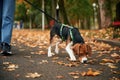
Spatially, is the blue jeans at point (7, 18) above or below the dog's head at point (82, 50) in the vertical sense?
above

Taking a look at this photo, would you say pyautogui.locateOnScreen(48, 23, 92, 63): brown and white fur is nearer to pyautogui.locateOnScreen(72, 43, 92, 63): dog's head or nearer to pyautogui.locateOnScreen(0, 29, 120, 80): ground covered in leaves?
pyautogui.locateOnScreen(72, 43, 92, 63): dog's head

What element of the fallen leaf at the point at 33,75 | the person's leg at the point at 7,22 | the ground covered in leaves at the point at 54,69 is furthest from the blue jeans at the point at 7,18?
the fallen leaf at the point at 33,75

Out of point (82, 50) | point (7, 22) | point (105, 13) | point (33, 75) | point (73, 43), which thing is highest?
point (105, 13)

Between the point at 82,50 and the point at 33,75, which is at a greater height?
the point at 82,50

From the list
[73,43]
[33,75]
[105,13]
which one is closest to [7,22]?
[73,43]

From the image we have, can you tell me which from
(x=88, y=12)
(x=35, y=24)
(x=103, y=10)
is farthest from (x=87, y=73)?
(x=35, y=24)

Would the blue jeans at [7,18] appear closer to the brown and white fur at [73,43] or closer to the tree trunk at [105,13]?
the brown and white fur at [73,43]

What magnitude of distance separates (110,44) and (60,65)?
5084mm

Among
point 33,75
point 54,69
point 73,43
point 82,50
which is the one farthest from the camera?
point 73,43

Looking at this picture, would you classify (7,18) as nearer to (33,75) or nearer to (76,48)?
(76,48)

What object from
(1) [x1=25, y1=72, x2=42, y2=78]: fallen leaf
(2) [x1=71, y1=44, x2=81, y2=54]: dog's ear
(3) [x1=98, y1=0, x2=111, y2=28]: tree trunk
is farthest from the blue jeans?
(3) [x1=98, y1=0, x2=111, y2=28]: tree trunk

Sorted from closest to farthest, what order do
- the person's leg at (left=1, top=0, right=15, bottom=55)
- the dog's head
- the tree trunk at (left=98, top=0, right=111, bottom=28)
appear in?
the dog's head
the person's leg at (left=1, top=0, right=15, bottom=55)
the tree trunk at (left=98, top=0, right=111, bottom=28)

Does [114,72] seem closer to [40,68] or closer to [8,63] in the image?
[40,68]

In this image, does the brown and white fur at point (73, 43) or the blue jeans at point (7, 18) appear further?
the blue jeans at point (7, 18)
